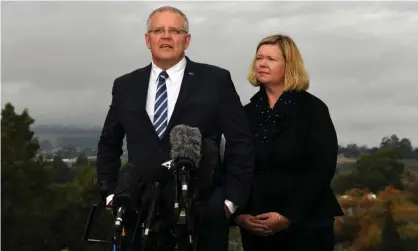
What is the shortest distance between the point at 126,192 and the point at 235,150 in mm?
728

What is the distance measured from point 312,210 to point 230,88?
0.88 metres

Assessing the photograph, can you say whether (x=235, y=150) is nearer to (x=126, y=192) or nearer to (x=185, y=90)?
(x=185, y=90)

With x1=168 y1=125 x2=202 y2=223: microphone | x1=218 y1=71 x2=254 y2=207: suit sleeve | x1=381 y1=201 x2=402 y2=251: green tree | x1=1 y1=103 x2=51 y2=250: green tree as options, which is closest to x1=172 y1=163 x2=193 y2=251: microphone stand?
x1=168 y1=125 x2=202 y2=223: microphone

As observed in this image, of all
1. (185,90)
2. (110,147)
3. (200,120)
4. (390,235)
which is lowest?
(390,235)

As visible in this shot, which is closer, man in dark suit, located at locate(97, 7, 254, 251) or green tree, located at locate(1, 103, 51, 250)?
man in dark suit, located at locate(97, 7, 254, 251)

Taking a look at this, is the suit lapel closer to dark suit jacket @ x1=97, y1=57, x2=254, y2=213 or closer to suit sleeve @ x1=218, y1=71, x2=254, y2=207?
dark suit jacket @ x1=97, y1=57, x2=254, y2=213

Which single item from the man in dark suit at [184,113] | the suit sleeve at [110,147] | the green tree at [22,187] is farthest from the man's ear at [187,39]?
the green tree at [22,187]

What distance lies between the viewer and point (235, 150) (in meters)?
3.90

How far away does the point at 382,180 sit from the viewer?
8.02 meters

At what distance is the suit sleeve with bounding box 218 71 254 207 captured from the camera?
389 centimetres

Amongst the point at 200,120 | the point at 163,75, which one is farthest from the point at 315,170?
the point at 163,75

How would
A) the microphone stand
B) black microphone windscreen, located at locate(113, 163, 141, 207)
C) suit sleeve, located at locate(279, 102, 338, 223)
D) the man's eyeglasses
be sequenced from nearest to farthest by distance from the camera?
the microphone stand < black microphone windscreen, located at locate(113, 163, 141, 207) < the man's eyeglasses < suit sleeve, located at locate(279, 102, 338, 223)

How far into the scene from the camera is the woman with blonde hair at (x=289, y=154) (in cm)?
418

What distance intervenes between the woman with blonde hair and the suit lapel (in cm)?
48
